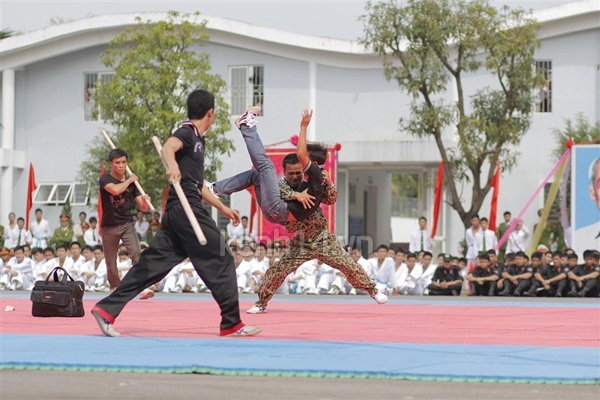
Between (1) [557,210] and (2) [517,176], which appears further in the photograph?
(2) [517,176]

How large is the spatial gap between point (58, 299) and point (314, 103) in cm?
2295

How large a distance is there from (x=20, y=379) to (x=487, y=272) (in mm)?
16137

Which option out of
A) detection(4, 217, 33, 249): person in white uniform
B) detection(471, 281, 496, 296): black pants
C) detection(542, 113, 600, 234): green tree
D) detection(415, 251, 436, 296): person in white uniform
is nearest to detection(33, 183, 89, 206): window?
detection(4, 217, 33, 249): person in white uniform

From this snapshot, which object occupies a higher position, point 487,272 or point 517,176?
point 517,176

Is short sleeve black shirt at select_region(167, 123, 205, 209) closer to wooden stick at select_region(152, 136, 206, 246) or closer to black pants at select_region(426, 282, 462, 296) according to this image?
wooden stick at select_region(152, 136, 206, 246)

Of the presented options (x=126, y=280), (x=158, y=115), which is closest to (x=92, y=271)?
(x=158, y=115)

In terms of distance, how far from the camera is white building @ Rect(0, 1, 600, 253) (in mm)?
31484

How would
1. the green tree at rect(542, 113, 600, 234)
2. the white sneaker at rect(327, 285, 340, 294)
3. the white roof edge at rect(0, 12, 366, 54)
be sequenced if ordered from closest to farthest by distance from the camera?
1. the white sneaker at rect(327, 285, 340, 294)
2. the green tree at rect(542, 113, 600, 234)
3. the white roof edge at rect(0, 12, 366, 54)

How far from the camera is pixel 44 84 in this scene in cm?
3697

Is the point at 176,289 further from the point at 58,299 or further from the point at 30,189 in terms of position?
the point at 58,299

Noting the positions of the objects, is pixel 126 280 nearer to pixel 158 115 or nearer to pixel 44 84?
pixel 158 115

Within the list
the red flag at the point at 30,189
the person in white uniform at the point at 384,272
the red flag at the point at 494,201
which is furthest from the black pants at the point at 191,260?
the red flag at the point at 30,189

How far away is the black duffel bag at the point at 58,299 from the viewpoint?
11.6 metres

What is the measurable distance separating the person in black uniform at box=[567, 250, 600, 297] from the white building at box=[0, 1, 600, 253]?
9995 mm
